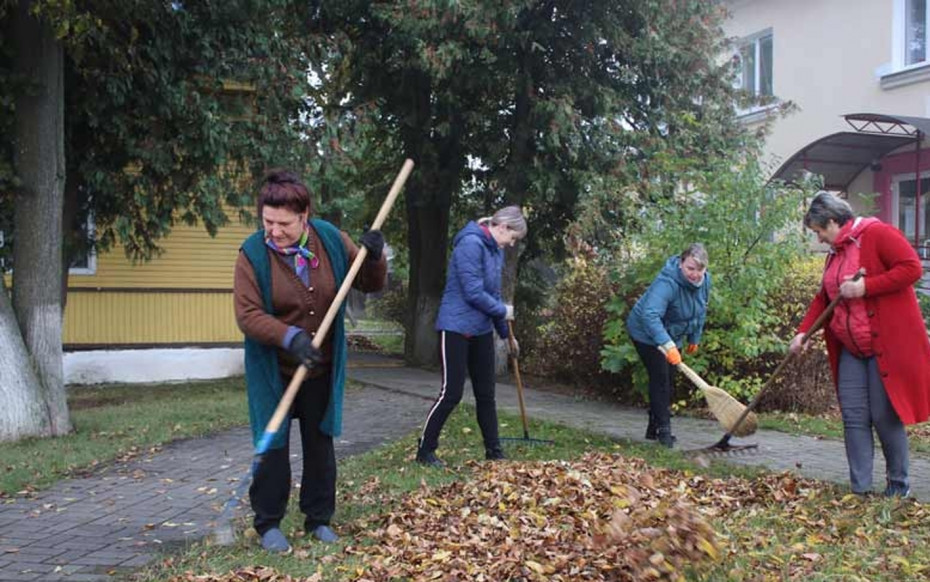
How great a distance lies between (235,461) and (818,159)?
12810 mm

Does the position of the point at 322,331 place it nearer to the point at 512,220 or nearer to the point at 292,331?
the point at 292,331

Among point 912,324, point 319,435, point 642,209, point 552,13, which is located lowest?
point 319,435

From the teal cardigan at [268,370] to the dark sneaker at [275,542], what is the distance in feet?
1.48

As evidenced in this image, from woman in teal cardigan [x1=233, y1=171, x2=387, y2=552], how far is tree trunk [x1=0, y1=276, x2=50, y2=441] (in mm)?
4631

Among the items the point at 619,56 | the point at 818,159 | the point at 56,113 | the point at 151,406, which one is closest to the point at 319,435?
the point at 56,113

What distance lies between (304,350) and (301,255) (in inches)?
21.8

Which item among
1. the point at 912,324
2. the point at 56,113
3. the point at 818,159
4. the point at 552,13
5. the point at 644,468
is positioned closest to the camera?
the point at 912,324

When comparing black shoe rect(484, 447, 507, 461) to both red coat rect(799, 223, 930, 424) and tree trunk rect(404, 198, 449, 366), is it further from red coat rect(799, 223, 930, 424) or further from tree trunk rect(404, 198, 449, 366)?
tree trunk rect(404, 198, 449, 366)

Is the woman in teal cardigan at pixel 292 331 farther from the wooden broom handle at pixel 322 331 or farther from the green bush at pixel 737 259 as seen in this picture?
the green bush at pixel 737 259

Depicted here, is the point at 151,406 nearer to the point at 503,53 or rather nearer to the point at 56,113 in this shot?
the point at 56,113

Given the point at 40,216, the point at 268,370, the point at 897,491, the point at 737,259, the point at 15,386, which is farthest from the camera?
the point at 737,259

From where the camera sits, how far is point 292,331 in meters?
4.50

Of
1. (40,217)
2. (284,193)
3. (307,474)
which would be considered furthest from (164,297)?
(284,193)

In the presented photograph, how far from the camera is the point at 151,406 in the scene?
11.3 metres
